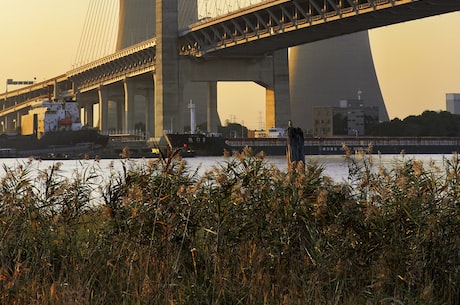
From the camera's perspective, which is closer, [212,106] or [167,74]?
[167,74]

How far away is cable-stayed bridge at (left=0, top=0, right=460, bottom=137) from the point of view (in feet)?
154

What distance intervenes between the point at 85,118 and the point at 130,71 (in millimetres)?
41226

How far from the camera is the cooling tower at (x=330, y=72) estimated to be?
324ft

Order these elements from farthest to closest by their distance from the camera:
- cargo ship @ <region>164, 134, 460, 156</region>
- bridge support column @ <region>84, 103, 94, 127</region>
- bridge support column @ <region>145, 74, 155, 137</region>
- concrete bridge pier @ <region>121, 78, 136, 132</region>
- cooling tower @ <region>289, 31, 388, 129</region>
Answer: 1. bridge support column @ <region>84, 103, 94, 127</region>
2. cooling tower @ <region>289, 31, 388, 129</region>
3. bridge support column @ <region>145, 74, 155, 137</region>
4. concrete bridge pier @ <region>121, 78, 136, 132</region>
5. cargo ship @ <region>164, 134, 460, 156</region>

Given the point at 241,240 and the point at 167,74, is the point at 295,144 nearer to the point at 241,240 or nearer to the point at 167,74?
the point at 241,240

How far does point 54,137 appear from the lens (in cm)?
7606

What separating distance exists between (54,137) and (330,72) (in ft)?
121

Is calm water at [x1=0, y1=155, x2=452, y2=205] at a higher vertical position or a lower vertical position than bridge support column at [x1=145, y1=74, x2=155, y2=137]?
lower

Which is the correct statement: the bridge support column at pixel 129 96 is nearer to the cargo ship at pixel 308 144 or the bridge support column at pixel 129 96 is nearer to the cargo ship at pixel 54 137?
the cargo ship at pixel 54 137

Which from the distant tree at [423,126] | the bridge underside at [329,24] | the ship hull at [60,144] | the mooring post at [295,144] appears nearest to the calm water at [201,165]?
the mooring post at [295,144]

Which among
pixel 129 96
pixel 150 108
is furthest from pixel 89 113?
pixel 129 96

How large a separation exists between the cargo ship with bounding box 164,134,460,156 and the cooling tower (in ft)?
52.5

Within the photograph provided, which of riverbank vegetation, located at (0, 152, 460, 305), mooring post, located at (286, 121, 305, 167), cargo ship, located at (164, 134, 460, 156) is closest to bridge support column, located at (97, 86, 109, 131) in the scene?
cargo ship, located at (164, 134, 460, 156)

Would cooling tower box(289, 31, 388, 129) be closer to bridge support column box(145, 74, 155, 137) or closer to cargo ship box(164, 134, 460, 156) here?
cargo ship box(164, 134, 460, 156)
